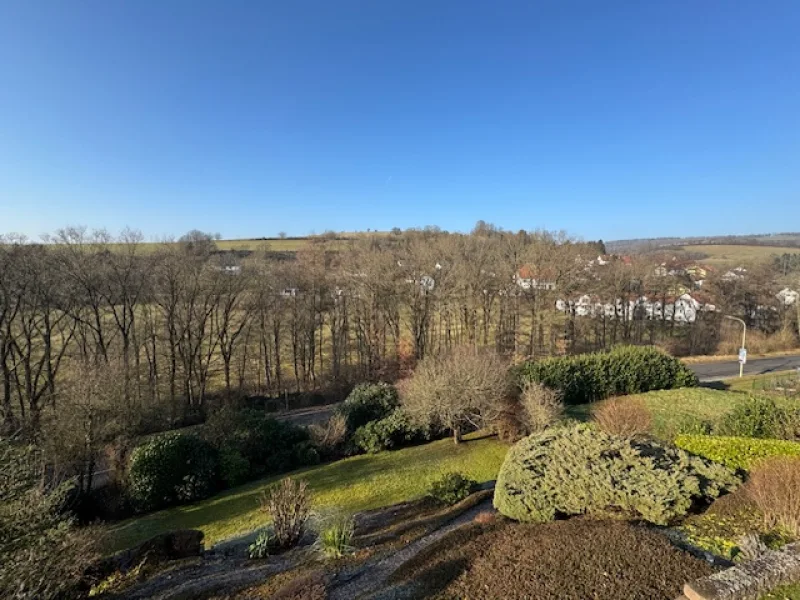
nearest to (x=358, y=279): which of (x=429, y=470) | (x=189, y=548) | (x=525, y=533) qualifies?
(x=429, y=470)

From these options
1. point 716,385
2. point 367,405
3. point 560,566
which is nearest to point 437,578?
point 560,566

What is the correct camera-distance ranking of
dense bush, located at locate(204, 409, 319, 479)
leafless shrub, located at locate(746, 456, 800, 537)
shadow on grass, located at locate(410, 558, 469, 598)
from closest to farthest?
shadow on grass, located at locate(410, 558, 469, 598) < leafless shrub, located at locate(746, 456, 800, 537) < dense bush, located at locate(204, 409, 319, 479)

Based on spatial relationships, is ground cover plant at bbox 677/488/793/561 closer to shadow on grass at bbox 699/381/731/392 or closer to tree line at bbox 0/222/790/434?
tree line at bbox 0/222/790/434

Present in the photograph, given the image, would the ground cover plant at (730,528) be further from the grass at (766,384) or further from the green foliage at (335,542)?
the grass at (766,384)

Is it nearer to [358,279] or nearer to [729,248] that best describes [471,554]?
[358,279]

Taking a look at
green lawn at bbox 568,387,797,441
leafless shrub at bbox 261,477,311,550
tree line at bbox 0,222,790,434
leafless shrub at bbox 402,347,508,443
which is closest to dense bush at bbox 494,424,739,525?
leafless shrub at bbox 261,477,311,550

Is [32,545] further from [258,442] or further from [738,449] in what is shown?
[738,449]

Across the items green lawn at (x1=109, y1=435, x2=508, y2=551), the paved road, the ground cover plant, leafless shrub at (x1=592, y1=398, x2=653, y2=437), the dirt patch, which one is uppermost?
the dirt patch
